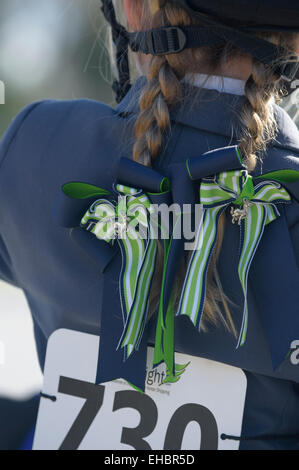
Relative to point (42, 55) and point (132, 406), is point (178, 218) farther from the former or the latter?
point (42, 55)

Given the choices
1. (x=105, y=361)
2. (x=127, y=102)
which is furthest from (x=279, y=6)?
(x=105, y=361)

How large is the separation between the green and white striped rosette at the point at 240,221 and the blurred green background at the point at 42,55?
419 centimetres

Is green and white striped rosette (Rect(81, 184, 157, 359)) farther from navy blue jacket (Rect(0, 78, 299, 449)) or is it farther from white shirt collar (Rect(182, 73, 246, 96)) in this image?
white shirt collar (Rect(182, 73, 246, 96))

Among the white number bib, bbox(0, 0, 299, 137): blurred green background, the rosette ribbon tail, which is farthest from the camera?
bbox(0, 0, 299, 137): blurred green background

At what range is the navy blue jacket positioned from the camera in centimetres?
96

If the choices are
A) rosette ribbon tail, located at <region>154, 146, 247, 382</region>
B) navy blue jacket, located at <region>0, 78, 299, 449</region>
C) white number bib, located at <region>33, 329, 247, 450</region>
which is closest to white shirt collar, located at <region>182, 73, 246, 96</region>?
navy blue jacket, located at <region>0, 78, 299, 449</region>

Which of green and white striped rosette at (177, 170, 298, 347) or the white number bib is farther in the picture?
the white number bib

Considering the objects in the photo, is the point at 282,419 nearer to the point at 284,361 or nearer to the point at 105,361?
the point at 284,361

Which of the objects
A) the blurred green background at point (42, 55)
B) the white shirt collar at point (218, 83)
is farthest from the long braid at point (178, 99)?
the blurred green background at point (42, 55)

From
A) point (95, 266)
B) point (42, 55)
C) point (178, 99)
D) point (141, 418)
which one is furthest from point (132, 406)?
point (42, 55)

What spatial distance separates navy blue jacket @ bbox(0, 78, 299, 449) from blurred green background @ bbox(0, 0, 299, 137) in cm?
396

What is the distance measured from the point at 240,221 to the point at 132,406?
0.40 metres

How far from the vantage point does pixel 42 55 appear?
7.88 m
